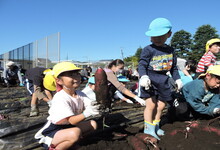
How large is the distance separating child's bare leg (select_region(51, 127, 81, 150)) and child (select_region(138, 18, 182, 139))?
37.0 inches

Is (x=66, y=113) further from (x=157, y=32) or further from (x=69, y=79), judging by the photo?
(x=157, y=32)

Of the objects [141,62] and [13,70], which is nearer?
[141,62]

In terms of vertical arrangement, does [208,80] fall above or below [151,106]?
above

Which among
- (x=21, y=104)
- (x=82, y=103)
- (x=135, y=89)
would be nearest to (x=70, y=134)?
(x=82, y=103)

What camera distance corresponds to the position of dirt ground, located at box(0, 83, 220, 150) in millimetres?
1887

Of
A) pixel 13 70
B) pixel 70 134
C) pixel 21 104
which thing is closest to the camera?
pixel 70 134

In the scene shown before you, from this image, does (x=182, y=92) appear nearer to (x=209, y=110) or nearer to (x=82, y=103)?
(x=209, y=110)

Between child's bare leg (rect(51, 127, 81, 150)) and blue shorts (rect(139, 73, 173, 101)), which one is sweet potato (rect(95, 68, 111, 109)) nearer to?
child's bare leg (rect(51, 127, 81, 150))

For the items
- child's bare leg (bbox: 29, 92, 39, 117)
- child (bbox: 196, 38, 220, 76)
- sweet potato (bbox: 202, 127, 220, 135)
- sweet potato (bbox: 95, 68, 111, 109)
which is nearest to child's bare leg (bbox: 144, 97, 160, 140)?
sweet potato (bbox: 95, 68, 111, 109)

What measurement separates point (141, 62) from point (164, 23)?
0.53 meters

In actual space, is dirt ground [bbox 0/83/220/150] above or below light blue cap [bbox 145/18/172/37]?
below

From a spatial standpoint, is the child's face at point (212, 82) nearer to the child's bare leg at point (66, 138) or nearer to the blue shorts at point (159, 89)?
the blue shorts at point (159, 89)

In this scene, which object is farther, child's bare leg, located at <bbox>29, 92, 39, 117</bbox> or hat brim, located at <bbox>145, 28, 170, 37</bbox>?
child's bare leg, located at <bbox>29, 92, 39, 117</bbox>

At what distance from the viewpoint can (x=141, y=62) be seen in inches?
91.7
